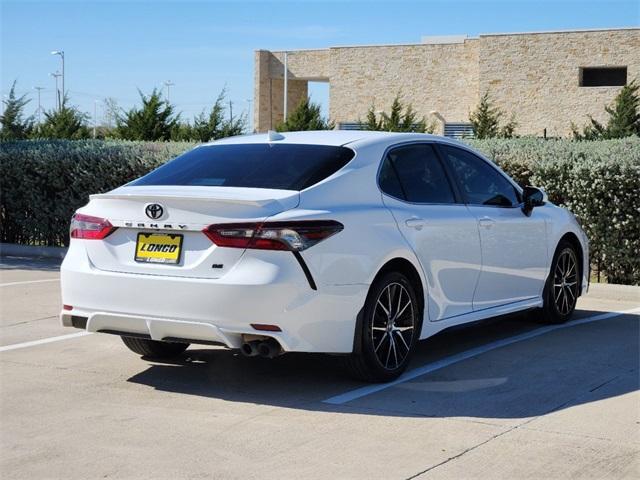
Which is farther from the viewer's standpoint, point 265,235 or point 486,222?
point 486,222

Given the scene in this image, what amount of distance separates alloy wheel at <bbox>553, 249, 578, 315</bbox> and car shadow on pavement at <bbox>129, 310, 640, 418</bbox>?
0.69m

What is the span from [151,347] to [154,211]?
1.55 m

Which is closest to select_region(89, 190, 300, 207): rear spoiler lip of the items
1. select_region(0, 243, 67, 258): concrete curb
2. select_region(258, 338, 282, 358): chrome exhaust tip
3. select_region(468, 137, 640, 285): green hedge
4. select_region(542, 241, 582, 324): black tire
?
select_region(258, 338, 282, 358): chrome exhaust tip

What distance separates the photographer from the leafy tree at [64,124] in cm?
3203

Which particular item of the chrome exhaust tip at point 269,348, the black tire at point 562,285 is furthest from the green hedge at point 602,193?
the chrome exhaust tip at point 269,348

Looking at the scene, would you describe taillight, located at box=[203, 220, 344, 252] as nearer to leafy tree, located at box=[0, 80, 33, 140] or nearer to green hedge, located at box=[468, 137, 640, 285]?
green hedge, located at box=[468, 137, 640, 285]

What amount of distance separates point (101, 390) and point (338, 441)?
6.41 ft

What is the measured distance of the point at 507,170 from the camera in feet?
43.8

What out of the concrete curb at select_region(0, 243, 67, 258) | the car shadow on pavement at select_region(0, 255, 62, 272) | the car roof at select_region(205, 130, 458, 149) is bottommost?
the car shadow on pavement at select_region(0, 255, 62, 272)

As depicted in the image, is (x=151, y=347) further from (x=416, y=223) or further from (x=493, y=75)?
(x=493, y=75)

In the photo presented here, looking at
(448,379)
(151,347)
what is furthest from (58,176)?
(448,379)

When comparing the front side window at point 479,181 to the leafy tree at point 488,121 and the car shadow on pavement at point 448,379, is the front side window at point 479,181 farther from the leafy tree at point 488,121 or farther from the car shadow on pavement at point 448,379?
the leafy tree at point 488,121

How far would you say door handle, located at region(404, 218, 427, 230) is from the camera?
7.29m

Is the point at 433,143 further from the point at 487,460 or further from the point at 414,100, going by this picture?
the point at 414,100
